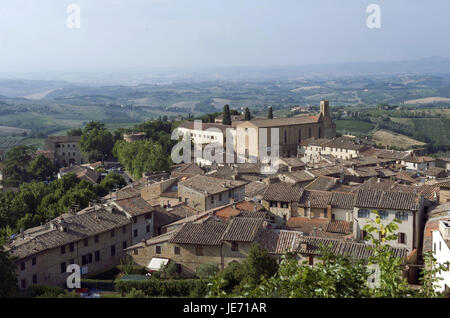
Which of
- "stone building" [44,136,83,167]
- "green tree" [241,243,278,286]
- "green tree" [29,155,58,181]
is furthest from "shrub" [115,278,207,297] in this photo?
"stone building" [44,136,83,167]

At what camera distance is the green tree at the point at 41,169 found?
65.2m

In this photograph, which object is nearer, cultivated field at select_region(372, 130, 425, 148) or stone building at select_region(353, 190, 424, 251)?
stone building at select_region(353, 190, 424, 251)

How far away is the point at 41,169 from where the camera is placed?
65.5m

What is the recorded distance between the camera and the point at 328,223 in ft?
83.0

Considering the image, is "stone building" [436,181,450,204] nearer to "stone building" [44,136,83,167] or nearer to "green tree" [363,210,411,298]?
"green tree" [363,210,411,298]

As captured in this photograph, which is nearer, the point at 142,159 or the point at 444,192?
the point at 444,192

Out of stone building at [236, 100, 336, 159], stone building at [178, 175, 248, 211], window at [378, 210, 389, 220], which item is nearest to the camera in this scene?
window at [378, 210, 389, 220]

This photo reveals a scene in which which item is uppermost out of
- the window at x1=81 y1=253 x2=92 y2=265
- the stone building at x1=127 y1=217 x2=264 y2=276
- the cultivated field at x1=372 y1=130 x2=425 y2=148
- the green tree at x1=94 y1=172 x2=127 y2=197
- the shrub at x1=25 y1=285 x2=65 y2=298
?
the stone building at x1=127 y1=217 x2=264 y2=276

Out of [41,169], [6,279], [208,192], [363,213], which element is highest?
[363,213]

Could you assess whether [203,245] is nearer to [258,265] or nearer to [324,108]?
[258,265]

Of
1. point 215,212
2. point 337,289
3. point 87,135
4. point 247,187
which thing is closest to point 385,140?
point 87,135

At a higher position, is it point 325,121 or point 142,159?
point 325,121

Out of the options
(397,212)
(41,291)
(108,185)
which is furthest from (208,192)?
(108,185)

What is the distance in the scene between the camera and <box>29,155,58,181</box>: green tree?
6525 centimetres
